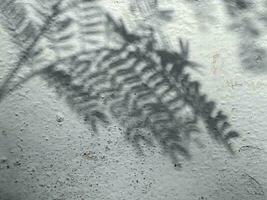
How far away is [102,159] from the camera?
3.88 meters

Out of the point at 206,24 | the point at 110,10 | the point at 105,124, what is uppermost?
the point at 110,10

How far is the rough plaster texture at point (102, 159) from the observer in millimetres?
3797

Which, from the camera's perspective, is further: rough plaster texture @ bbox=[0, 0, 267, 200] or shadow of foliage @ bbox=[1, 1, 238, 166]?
shadow of foliage @ bbox=[1, 1, 238, 166]

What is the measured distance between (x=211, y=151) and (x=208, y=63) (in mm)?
735

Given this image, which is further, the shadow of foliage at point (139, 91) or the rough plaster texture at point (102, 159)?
the shadow of foliage at point (139, 91)

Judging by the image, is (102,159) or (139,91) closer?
(102,159)

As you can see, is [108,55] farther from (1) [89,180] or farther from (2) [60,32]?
(1) [89,180]

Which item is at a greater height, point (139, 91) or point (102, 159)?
point (139, 91)

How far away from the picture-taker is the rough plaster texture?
3.80 meters

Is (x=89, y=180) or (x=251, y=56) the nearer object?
(x=89, y=180)

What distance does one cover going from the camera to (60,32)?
4.05 metres

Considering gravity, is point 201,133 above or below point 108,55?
below

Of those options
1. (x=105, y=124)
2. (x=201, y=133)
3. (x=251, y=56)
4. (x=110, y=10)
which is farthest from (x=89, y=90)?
(x=251, y=56)

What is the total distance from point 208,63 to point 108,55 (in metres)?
0.83
